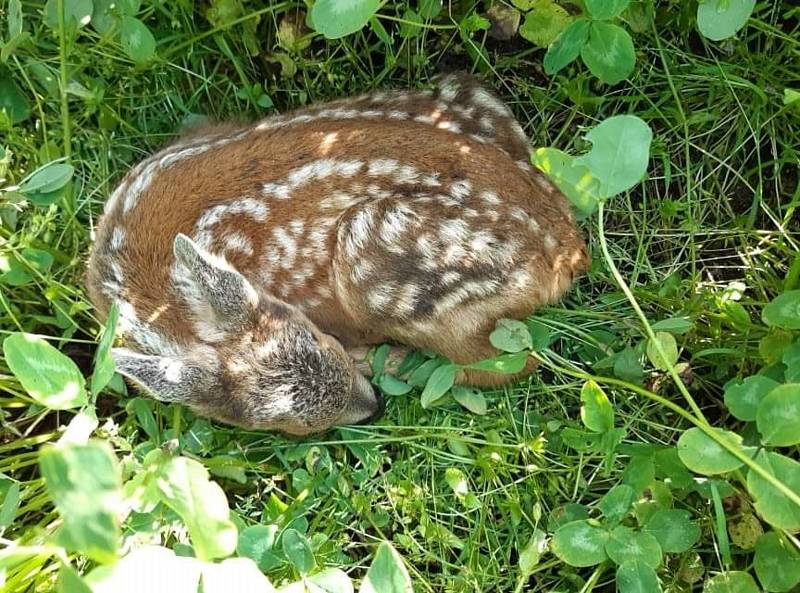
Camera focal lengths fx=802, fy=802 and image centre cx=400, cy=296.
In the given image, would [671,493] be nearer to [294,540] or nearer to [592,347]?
[592,347]

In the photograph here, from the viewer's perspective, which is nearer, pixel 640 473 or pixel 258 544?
pixel 258 544

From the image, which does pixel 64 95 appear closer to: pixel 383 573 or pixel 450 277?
pixel 450 277

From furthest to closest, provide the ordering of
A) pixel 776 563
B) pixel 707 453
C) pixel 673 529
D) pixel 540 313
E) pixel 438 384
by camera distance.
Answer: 1. pixel 540 313
2. pixel 438 384
3. pixel 673 529
4. pixel 776 563
5. pixel 707 453

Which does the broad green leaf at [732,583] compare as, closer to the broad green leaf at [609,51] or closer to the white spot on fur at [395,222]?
the white spot on fur at [395,222]

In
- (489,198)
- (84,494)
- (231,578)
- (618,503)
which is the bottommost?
(618,503)

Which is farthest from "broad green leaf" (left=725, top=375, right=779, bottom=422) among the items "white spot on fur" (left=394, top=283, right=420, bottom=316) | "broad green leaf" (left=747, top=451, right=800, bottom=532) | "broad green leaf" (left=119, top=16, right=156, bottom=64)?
"broad green leaf" (left=119, top=16, right=156, bottom=64)

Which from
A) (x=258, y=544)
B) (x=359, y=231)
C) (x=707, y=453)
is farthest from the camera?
(x=359, y=231)

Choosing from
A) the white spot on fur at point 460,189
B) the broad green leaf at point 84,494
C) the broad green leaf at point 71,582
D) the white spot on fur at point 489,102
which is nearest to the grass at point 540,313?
the white spot on fur at point 489,102

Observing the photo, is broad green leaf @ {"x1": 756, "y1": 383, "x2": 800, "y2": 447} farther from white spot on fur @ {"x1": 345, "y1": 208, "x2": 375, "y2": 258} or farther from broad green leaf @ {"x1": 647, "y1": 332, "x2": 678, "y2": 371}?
white spot on fur @ {"x1": 345, "y1": 208, "x2": 375, "y2": 258}

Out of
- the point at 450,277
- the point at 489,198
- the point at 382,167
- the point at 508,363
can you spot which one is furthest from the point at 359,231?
the point at 508,363
